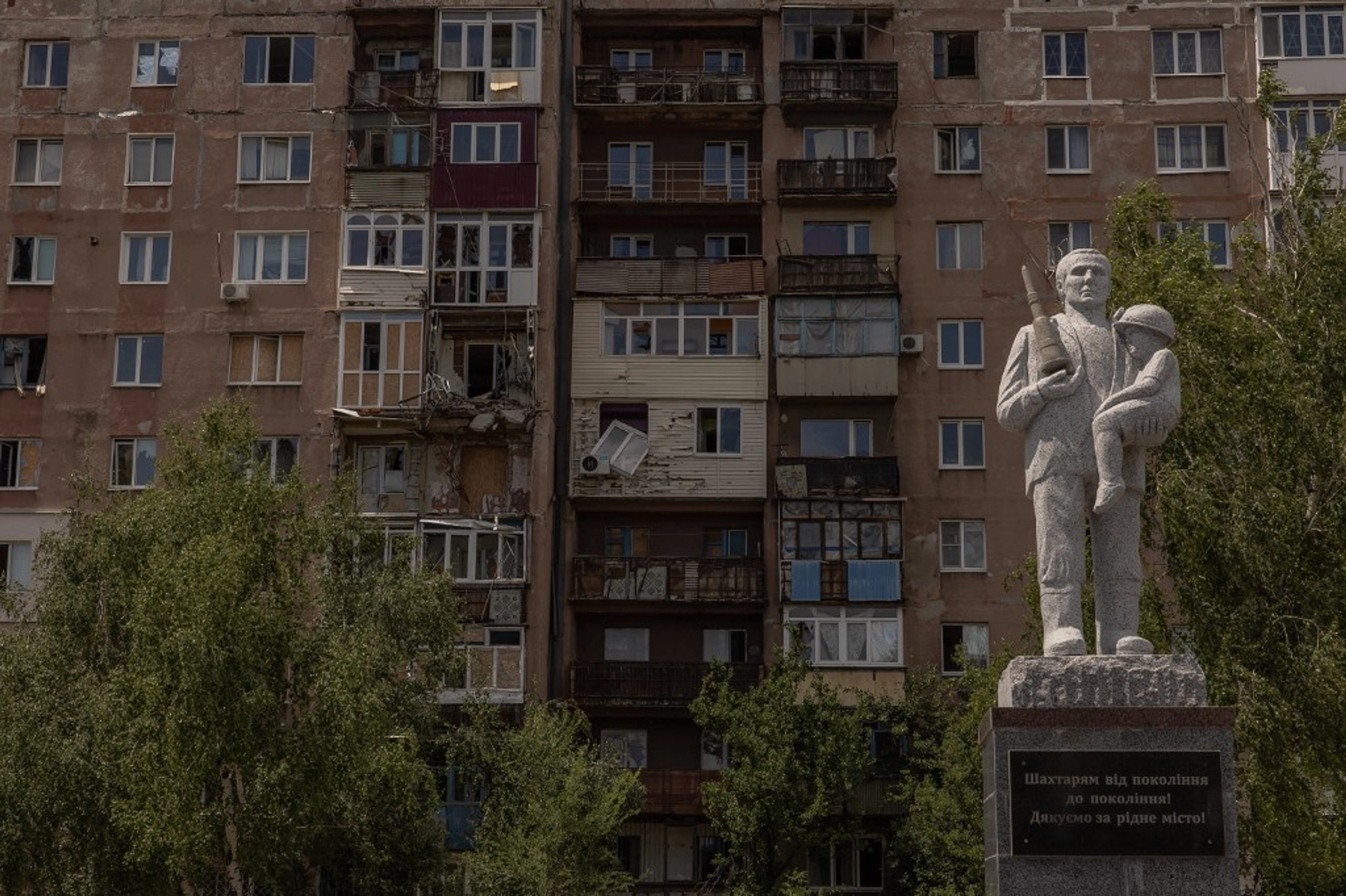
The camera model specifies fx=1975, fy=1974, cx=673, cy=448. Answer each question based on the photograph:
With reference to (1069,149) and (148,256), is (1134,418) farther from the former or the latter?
(148,256)

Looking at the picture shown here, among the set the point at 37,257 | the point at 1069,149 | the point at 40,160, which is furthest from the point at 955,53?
the point at 37,257

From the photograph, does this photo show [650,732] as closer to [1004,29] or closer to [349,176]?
[349,176]

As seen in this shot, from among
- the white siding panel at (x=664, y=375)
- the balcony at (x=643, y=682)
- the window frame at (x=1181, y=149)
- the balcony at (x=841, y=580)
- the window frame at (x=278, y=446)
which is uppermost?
the window frame at (x=1181, y=149)

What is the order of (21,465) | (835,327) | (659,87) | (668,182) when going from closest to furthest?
(835,327) < (21,465) < (659,87) < (668,182)

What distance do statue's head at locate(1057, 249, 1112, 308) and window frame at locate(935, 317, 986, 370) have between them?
3275 centimetres

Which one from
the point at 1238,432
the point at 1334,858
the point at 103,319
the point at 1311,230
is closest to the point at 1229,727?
the point at 1334,858

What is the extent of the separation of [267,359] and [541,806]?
1542 centimetres

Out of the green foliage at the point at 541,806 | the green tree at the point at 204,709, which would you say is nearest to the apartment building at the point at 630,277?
the green foliage at the point at 541,806

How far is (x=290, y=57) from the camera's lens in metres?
51.5

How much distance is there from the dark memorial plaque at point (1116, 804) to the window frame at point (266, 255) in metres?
36.9

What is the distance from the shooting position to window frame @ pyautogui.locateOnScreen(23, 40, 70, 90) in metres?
52.1

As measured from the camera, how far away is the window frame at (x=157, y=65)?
51.8 meters

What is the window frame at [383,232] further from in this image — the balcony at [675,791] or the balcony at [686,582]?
the balcony at [675,791]

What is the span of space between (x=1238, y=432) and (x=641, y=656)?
24460 mm
